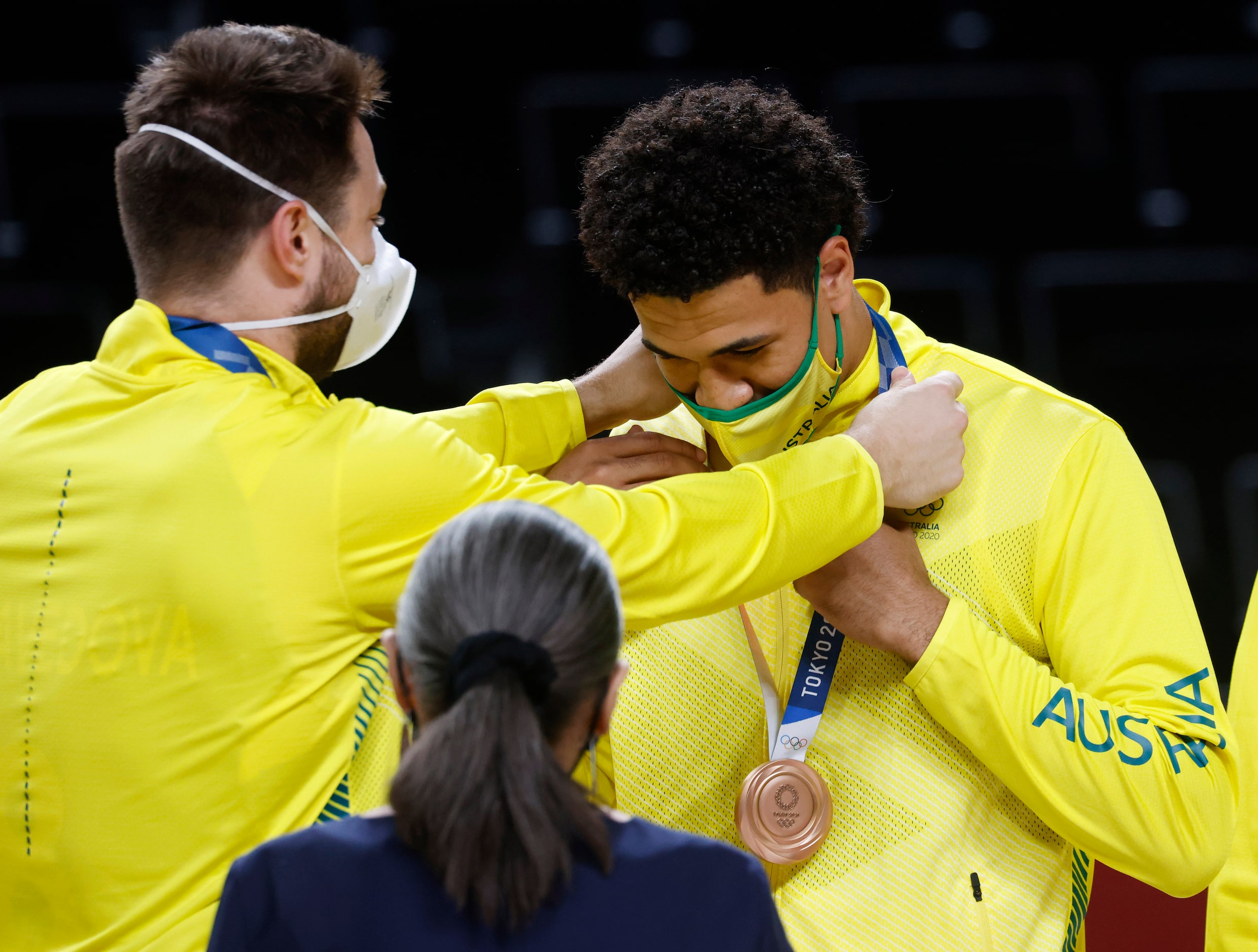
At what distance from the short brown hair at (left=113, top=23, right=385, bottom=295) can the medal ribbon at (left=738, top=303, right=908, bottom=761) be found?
0.89 meters

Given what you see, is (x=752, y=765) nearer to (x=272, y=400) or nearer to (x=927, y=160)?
(x=272, y=400)

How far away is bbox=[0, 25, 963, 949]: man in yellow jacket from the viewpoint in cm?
141

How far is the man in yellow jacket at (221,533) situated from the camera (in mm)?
1408

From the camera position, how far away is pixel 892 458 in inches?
66.1

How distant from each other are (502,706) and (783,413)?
93cm

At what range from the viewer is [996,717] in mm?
1636

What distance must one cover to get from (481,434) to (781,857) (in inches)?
31.4

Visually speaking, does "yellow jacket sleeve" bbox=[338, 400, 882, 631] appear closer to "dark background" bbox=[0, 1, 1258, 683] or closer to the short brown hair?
the short brown hair

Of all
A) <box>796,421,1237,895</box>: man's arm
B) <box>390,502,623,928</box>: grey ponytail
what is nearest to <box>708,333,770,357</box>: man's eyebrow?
<box>796,421,1237,895</box>: man's arm

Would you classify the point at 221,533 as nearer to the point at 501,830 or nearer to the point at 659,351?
the point at 501,830

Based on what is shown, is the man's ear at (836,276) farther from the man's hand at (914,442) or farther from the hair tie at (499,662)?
the hair tie at (499,662)

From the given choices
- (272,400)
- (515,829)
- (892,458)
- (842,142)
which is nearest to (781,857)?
(892,458)

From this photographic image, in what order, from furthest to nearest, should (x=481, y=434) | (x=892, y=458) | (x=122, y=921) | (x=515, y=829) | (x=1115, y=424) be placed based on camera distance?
(x=481, y=434) → (x=1115, y=424) → (x=892, y=458) → (x=122, y=921) → (x=515, y=829)

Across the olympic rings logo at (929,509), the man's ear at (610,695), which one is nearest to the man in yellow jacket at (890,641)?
the olympic rings logo at (929,509)
